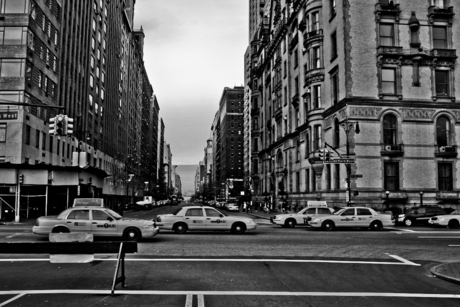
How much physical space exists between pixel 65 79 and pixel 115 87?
34.1 meters

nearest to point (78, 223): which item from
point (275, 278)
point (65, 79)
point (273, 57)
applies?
point (275, 278)

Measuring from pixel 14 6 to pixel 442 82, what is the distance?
42.5m

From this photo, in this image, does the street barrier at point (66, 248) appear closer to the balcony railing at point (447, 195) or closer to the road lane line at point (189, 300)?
the road lane line at point (189, 300)

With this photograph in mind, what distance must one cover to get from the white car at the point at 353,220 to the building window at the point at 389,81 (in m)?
18.2

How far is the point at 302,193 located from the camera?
52.9 metres

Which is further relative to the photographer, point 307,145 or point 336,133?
point 307,145

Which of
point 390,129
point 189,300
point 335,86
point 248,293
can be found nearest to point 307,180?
point 335,86

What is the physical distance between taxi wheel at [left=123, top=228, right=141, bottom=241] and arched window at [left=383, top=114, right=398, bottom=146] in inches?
1170

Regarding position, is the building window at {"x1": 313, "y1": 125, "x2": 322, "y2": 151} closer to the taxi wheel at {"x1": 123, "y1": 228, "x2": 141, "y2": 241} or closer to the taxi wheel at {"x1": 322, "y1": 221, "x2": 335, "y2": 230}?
the taxi wheel at {"x1": 322, "y1": 221, "x2": 335, "y2": 230}

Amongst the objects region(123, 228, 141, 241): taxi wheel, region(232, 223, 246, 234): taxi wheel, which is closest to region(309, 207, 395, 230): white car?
region(232, 223, 246, 234): taxi wheel

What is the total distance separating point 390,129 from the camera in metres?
41.2

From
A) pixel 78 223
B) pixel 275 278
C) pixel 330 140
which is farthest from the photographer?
pixel 330 140

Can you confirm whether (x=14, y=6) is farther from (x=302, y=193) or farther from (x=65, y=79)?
(x=302, y=193)

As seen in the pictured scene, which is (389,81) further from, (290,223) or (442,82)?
(290,223)
